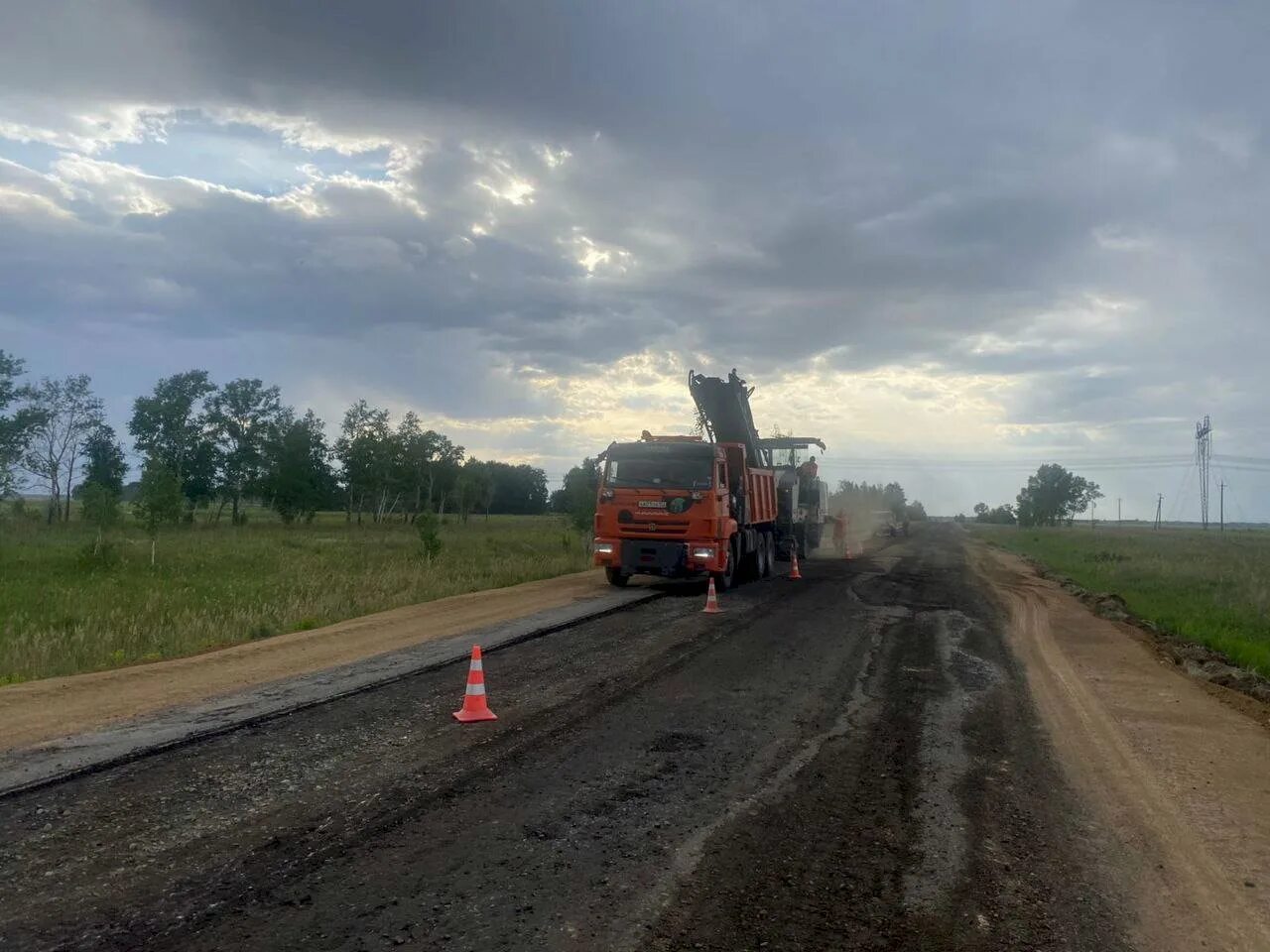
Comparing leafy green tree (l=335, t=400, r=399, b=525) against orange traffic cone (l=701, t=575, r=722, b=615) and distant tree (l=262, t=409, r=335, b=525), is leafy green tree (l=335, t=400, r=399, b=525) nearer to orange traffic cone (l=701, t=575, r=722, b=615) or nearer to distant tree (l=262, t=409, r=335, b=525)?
distant tree (l=262, t=409, r=335, b=525)

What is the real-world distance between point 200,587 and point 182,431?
52430 mm

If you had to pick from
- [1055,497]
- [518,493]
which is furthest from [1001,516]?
[518,493]

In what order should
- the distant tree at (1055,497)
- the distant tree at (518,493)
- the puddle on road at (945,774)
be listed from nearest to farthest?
1. the puddle on road at (945,774)
2. the distant tree at (518,493)
3. the distant tree at (1055,497)

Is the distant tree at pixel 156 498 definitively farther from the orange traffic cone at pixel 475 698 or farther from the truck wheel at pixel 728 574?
the orange traffic cone at pixel 475 698

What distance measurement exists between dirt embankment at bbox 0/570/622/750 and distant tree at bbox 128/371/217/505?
59.4m

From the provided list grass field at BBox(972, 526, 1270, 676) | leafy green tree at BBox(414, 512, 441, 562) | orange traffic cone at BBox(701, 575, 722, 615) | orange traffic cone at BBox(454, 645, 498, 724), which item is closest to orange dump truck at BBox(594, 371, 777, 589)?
orange traffic cone at BBox(701, 575, 722, 615)

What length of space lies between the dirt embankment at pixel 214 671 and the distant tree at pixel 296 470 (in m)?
55.4

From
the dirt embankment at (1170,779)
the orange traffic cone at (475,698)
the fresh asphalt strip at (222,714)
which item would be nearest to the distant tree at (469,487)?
the fresh asphalt strip at (222,714)

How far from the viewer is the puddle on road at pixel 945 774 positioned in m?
4.60

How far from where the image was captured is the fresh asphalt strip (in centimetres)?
600

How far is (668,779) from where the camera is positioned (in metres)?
6.06

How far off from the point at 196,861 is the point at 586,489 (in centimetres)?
2973

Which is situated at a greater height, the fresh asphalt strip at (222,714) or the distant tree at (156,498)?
the distant tree at (156,498)

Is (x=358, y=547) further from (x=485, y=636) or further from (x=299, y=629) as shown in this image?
(x=485, y=636)
